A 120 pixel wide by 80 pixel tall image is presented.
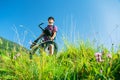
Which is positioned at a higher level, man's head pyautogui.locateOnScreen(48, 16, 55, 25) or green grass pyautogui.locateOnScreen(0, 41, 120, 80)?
man's head pyautogui.locateOnScreen(48, 16, 55, 25)

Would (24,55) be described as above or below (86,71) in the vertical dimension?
above

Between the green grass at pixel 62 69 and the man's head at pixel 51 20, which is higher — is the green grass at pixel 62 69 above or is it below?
below

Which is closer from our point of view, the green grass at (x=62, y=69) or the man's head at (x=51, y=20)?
the green grass at (x=62, y=69)

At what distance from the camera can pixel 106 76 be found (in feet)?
21.3

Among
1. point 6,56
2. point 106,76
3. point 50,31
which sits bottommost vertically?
point 106,76

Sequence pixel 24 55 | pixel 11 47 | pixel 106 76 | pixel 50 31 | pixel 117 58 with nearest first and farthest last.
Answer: pixel 106 76 < pixel 117 58 < pixel 24 55 < pixel 11 47 < pixel 50 31

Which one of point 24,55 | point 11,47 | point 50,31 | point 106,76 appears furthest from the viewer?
point 50,31

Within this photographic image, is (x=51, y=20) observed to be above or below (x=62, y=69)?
above

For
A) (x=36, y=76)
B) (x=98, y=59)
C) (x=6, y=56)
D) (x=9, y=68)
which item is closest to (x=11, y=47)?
(x=6, y=56)

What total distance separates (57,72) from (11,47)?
221 cm

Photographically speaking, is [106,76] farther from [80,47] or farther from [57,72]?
[80,47]

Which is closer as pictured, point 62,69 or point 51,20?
point 62,69

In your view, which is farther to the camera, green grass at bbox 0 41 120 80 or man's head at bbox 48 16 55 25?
man's head at bbox 48 16 55 25

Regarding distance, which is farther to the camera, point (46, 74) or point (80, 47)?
point (80, 47)
